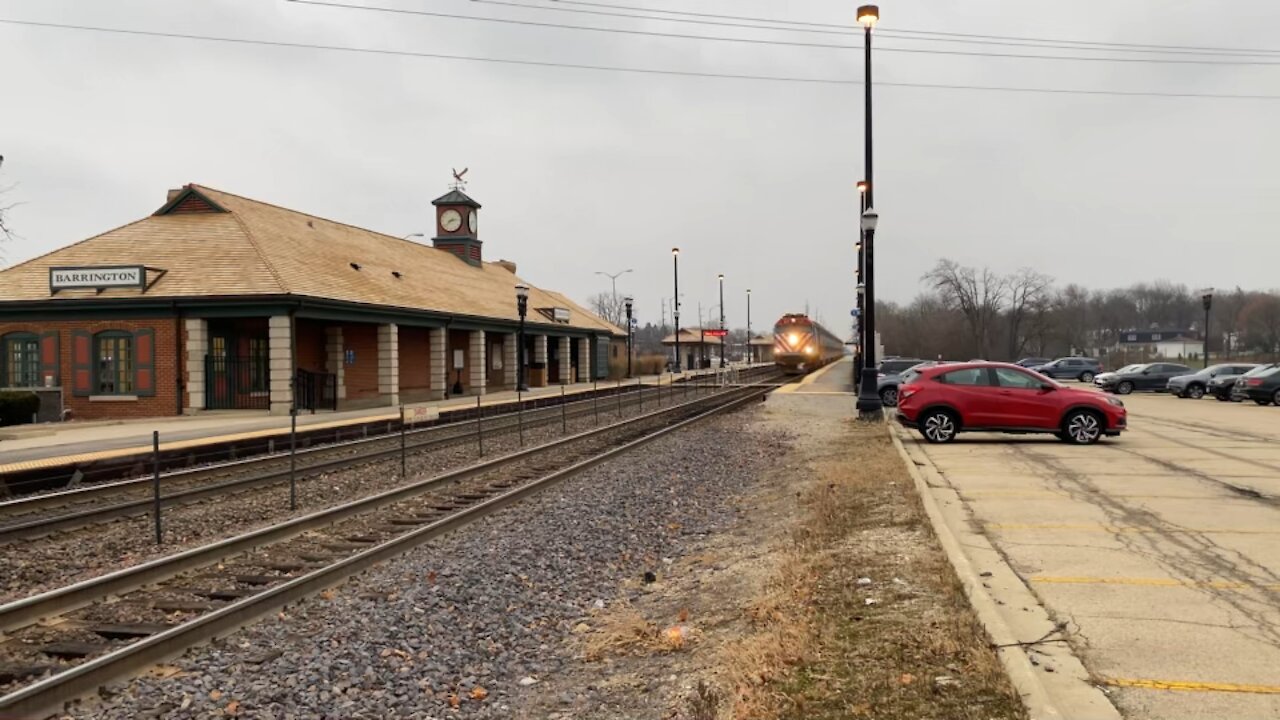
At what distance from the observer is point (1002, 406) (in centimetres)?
1508

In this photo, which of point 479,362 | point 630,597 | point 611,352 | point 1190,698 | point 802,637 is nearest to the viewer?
point 1190,698

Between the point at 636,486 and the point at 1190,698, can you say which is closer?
the point at 1190,698

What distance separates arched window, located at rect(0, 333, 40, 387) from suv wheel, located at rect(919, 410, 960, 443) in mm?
25907

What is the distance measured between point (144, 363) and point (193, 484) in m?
13.6

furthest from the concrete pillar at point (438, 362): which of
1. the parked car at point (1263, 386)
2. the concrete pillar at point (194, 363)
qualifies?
the parked car at point (1263, 386)

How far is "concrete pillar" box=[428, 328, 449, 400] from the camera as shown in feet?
106

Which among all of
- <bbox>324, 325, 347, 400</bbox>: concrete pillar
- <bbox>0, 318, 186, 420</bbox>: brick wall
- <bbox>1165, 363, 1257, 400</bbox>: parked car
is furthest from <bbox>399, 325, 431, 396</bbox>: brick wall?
<bbox>1165, 363, 1257, 400</bbox>: parked car

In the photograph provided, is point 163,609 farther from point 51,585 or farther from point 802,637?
point 802,637

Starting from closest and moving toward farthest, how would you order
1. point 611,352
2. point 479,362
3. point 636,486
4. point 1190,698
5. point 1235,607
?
point 1190,698 < point 1235,607 < point 636,486 < point 479,362 < point 611,352

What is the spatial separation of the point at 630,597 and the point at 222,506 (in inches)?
278

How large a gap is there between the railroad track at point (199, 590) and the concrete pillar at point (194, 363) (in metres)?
15.5

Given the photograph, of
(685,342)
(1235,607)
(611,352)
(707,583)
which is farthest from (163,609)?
(685,342)

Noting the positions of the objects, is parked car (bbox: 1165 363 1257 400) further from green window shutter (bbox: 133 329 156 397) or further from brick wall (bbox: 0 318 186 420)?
green window shutter (bbox: 133 329 156 397)

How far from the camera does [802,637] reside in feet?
16.6
